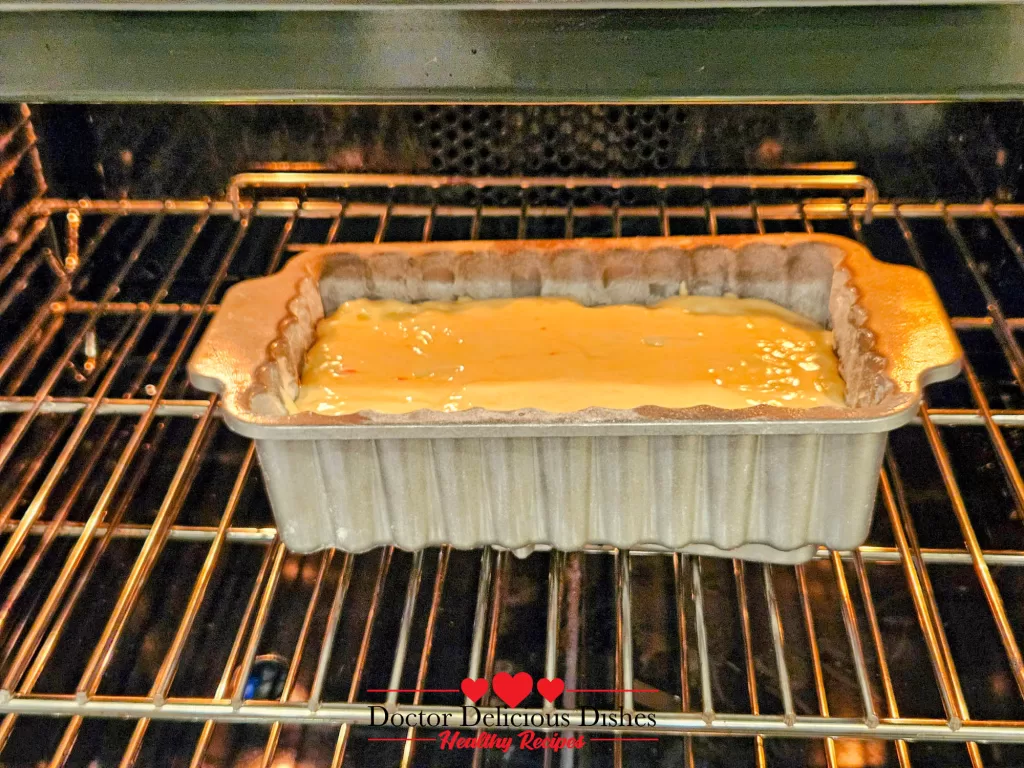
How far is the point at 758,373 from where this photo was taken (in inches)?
42.1

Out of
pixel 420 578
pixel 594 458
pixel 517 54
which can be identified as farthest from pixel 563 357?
pixel 517 54

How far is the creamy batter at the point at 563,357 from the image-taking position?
103 cm

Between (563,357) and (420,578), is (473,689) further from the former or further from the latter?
(563,357)

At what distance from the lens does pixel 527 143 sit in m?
1.29

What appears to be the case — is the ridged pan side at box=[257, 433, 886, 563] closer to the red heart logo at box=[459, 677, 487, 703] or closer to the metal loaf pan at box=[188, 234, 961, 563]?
the metal loaf pan at box=[188, 234, 961, 563]

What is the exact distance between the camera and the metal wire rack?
96 centimetres

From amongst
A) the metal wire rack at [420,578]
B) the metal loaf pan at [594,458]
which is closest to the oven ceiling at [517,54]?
the metal loaf pan at [594,458]

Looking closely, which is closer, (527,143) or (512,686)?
(512,686)

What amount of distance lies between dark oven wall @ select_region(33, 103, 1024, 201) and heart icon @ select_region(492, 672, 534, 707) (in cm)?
64

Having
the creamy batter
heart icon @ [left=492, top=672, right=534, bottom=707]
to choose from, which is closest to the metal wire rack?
heart icon @ [left=492, top=672, right=534, bottom=707]

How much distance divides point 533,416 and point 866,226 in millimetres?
630

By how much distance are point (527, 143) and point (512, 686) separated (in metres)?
0.67

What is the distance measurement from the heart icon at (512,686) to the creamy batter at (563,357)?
0.89ft

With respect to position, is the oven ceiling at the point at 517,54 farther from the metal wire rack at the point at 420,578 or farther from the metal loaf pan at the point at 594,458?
the metal wire rack at the point at 420,578
